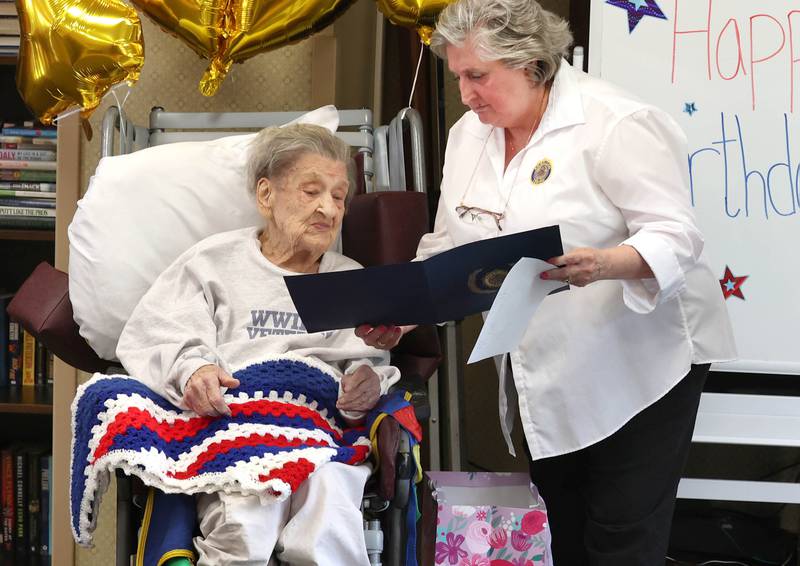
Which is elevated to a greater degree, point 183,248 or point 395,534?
point 183,248

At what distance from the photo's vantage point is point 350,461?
150cm

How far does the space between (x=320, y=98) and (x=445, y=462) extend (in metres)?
0.97

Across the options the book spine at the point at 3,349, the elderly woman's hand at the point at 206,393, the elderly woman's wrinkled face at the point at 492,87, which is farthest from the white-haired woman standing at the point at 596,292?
the book spine at the point at 3,349

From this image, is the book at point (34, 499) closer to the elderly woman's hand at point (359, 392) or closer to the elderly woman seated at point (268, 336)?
the elderly woman seated at point (268, 336)

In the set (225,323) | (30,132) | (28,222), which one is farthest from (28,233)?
(225,323)

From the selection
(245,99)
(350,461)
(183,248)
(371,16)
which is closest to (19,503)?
(183,248)

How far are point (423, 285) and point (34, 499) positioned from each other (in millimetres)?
1576

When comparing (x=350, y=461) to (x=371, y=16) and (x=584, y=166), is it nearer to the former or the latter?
(x=584, y=166)

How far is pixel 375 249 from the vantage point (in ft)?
6.33

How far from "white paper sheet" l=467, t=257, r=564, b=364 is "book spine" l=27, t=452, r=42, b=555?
151cm

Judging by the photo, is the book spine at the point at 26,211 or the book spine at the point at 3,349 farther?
the book spine at the point at 3,349

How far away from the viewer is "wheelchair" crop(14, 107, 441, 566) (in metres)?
1.51

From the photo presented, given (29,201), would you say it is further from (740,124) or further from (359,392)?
(740,124)

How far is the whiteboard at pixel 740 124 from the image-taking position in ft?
6.45
